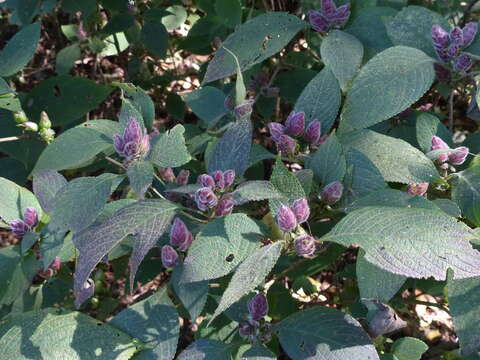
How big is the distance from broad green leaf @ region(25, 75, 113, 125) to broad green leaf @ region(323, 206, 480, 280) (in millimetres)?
1154

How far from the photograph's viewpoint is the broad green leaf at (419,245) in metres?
0.87

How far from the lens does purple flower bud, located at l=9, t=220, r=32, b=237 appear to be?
126 cm

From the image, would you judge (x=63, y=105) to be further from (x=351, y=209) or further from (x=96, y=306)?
(x=351, y=209)

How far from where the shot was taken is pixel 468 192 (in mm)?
1174

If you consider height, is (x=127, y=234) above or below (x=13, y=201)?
above

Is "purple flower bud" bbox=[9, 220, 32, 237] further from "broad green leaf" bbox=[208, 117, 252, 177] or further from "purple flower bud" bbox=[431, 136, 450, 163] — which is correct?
"purple flower bud" bbox=[431, 136, 450, 163]

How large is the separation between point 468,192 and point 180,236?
0.63 metres

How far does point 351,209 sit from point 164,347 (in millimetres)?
469

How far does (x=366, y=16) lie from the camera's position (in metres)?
1.42

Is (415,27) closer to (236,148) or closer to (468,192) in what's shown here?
(468,192)

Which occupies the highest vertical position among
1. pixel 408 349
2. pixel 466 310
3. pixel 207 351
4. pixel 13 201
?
pixel 13 201

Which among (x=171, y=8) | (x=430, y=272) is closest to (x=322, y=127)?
(x=430, y=272)

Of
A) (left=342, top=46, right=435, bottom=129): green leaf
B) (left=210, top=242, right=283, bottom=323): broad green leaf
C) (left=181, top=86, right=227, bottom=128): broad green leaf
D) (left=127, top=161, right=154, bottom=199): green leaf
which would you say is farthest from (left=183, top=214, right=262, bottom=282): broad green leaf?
(left=181, top=86, right=227, bottom=128): broad green leaf

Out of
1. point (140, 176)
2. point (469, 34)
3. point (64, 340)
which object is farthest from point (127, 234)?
point (469, 34)
